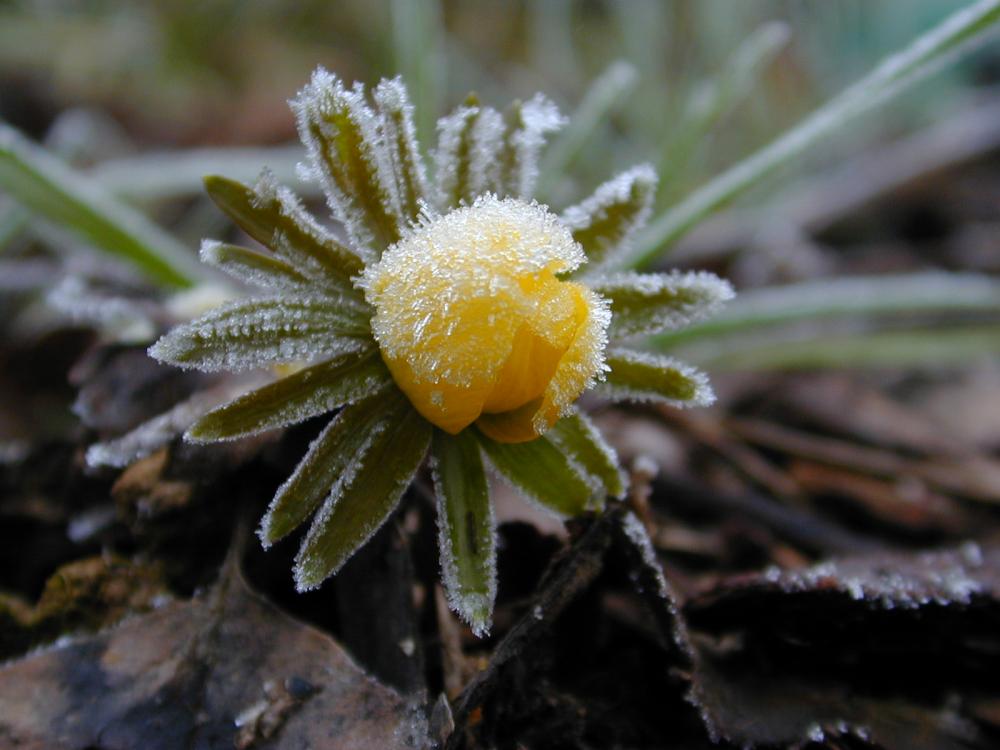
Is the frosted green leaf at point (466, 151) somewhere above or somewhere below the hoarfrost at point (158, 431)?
above

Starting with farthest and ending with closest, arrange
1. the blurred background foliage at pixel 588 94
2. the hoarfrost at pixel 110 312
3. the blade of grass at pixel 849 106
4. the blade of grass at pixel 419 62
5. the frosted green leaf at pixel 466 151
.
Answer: the blurred background foliage at pixel 588 94 < the blade of grass at pixel 419 62 < the blade of grass at pixel 849 106 < the hoarfrost at pixel 110 312 < the frosted green leaf at pixel 466 151

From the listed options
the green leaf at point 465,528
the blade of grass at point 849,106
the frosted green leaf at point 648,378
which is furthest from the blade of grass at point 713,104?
the green leaf at point 465,528

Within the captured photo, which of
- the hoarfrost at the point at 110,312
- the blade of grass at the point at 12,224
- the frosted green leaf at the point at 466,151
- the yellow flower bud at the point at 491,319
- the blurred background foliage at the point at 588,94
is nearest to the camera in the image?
the yellow flower bud at the point at 491,319

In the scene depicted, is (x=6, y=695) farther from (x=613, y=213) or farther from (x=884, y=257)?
(x=884, y=257)

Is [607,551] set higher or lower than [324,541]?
lower

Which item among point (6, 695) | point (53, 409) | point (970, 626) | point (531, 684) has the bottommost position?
→ point (970, 626)

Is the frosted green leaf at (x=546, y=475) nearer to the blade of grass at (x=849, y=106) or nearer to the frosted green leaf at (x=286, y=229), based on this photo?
the frosted green leaf at (x=286, y=229)

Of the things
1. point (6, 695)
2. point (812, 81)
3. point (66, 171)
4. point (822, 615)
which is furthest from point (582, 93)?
point (6, 695)

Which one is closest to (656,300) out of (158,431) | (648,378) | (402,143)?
(648,378)

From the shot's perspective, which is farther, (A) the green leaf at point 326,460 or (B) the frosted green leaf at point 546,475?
(B) the frosted green leaf at point 546,475
